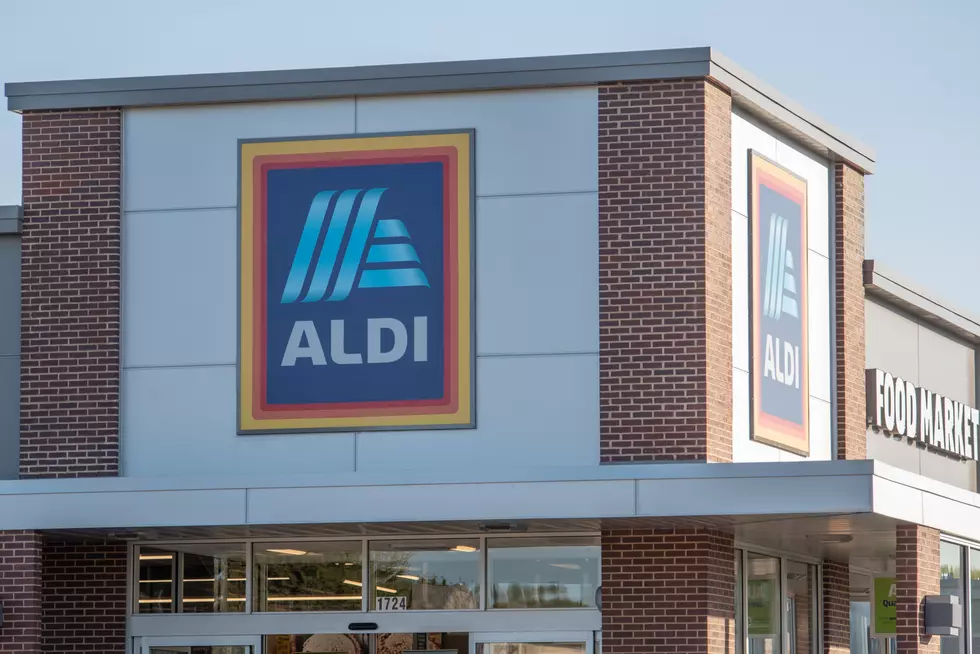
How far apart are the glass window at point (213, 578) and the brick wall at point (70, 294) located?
5.45ft

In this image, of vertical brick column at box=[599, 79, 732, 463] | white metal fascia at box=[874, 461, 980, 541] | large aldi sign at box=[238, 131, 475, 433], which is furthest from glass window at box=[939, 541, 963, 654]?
large aldi sign at box=[238, 131, 475, 433]

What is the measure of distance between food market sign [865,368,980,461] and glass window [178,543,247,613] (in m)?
9.43

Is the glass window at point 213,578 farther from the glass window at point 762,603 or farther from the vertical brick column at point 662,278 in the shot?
the glass window at point 762,603

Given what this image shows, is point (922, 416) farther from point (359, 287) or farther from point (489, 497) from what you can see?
point (489, 497)

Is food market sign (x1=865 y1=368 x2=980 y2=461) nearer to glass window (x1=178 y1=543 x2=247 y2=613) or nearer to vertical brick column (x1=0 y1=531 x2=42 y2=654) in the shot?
glass window (x1=178 y1=543 x2=247 y2=613)

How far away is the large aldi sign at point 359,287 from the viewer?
20.7 meters

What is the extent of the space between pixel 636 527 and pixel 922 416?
30.5ft

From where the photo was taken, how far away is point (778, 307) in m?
22.5

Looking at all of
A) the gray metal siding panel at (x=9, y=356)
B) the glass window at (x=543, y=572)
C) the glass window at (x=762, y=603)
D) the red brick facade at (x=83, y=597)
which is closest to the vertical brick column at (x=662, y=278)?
the glass window at (x=543, y=572)

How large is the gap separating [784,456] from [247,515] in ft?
23.5

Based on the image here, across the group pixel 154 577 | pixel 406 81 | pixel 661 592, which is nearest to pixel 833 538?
pixel 661 592

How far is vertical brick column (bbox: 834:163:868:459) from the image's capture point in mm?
23969

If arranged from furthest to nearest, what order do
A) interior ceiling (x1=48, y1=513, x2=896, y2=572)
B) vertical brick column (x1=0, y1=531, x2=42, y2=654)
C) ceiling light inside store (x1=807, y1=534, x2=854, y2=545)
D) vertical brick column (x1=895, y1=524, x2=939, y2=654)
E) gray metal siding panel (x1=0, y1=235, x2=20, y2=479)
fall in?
gray metal siding panel (x1=0, y1=235, x2=20, y2=479)
ceiling light inside store (x1=807, y1=534, x2=854, y2=545)
vertical brick column (x1=0, y1=531, x2=42, y2=654)
vertical brick column (x1=895, y1=524, x2=939, y2=654)
interior ceiling (x1=48, y1=513, x2=896, y2=572)

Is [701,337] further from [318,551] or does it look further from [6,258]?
[6,258]
